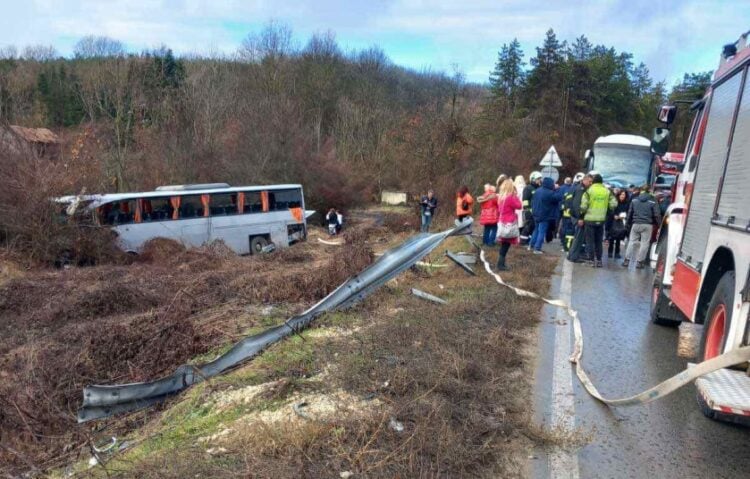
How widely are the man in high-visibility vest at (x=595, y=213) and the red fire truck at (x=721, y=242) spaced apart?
4.01 metres

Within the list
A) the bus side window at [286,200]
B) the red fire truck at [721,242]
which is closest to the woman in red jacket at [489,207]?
the red fire truck at [721,242]

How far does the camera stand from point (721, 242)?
183 inches

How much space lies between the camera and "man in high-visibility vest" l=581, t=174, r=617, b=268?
11.0 m

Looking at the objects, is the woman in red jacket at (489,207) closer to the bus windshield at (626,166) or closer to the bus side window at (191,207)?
the bus side window at (191,207)

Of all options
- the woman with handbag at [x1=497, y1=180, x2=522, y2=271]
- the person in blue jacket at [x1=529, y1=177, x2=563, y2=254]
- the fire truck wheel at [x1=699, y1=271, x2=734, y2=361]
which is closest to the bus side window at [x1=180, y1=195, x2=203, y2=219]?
the person in blue jacket at [x1=529, y1=177, x2=563, y2=254]

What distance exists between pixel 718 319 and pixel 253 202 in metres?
19.7

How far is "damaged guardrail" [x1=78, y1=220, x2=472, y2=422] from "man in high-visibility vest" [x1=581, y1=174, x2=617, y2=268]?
15.4 feet

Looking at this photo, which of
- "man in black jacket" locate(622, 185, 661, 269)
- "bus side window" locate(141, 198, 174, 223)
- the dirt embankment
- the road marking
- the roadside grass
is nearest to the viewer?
the roadside grass

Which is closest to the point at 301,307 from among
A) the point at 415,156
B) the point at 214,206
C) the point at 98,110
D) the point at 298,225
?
the point at 214,206

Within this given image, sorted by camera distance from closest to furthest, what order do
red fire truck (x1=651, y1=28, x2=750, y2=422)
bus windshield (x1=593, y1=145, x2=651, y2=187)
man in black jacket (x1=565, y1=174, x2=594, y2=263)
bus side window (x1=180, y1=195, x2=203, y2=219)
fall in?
red fire truck (x1=651, y1=28, x2=750, y2=422) → man in black jacket (x1=565, y1=174, x2=594, y2=263) → bus side window (x1=180, y1=195, x2=203, y2=219) → bus windshield (x1=593, y1=145, x2=651, y2=187)

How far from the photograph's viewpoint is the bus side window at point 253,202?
876 inches

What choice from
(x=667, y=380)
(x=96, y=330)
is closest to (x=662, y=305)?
(x=667, y=380)

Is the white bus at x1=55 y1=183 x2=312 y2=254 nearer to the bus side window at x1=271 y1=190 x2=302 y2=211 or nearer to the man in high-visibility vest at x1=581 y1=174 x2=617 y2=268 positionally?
the bus side window at x1=271 y1=190 x2=302 y2=211

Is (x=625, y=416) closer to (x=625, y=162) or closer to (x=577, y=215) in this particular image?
(x=577, y=215)
